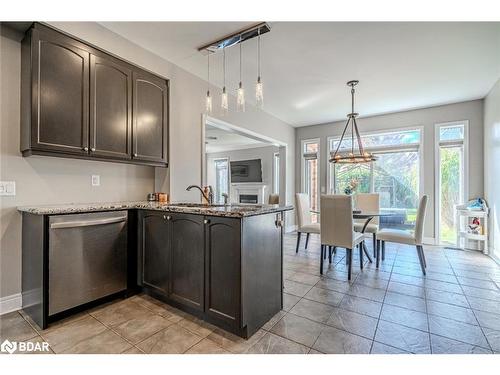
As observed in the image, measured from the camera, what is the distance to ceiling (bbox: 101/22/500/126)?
246 cm

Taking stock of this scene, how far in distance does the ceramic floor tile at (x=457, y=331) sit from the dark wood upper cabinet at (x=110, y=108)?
3121mm

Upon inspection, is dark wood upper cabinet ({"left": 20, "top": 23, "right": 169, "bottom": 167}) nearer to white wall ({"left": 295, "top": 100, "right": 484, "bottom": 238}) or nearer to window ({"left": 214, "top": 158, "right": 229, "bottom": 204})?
white wall ({"left": 295, "top": 100, "right": 484, "bottom": 238})

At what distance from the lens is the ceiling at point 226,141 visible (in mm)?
6516

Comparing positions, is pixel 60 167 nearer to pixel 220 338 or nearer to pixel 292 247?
pixel 220 338

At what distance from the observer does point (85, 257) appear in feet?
6.88

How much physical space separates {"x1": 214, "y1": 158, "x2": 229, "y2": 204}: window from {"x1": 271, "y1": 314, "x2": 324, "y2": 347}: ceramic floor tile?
7073mm

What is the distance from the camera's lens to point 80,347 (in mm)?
1649

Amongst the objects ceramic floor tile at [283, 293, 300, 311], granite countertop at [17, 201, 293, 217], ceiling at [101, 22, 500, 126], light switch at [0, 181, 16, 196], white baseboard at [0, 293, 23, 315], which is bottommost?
ceramic floor tile at [283, 293, 300, 311]

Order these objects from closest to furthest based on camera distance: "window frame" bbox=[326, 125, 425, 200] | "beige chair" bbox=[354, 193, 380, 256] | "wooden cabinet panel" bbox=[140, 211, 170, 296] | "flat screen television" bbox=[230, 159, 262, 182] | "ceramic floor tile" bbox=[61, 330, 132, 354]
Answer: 1. "ceramic floor tile" bbox=[61, 330, 132, 354]
2. "wooden cabinet panel" bbox=[140, 211, 170, 296]
3. "beige chair" bbox=[354, 193, 380, 256]
4. "window frame" bbox=[326, 125, 425, 200]
5. "flat screen television" bbox=[230, 159, 262, 182]

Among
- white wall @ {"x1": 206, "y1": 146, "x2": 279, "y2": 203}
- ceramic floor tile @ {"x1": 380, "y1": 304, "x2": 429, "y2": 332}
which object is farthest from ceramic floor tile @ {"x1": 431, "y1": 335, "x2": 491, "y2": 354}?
white wall @ {"x1": 206, "y1": 146, "x2": 279, "y2": 203}

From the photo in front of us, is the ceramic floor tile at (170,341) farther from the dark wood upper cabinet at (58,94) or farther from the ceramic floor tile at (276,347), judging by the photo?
the dark wood upper cabinet at (58,94)

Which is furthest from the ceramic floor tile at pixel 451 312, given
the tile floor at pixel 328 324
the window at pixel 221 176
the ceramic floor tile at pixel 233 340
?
the window at pixel 221 176
